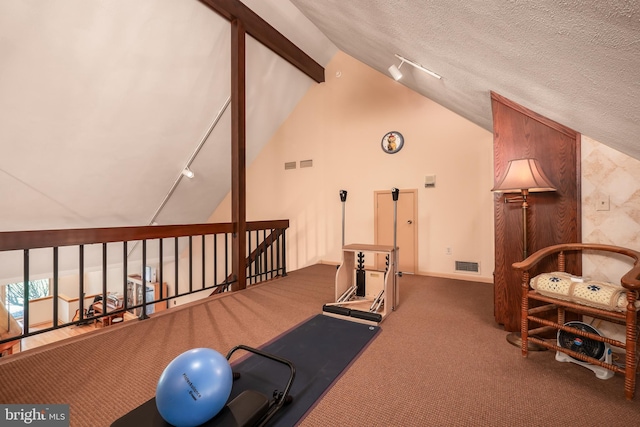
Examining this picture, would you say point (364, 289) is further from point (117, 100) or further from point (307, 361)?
point (117, 100)

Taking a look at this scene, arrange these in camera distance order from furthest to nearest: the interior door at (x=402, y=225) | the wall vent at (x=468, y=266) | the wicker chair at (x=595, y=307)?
the interior door at (x=402, y=225) < the wall vent at (x=468, y=266) < the wicker chair at (x=595, y=307)

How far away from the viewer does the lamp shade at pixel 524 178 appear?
2.04m

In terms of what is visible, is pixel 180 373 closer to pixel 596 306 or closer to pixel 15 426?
pixel 15 426

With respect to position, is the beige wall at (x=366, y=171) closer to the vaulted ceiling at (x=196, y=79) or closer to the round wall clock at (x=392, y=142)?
the round wall clock at (x=392, y=142)

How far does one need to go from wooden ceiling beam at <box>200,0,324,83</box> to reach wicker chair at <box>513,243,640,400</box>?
4.30 m

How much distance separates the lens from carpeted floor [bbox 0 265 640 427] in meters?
1.44

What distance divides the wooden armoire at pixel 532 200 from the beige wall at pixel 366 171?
3.52 feet

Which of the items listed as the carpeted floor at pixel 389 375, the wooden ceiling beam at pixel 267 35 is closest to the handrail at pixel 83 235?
the carpeted floor at pixel 389 375

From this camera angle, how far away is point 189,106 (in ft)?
14.0

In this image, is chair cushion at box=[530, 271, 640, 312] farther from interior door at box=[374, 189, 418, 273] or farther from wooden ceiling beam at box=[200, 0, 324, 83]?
wooden ceiling beam at box=[200, 0, 324, 83]

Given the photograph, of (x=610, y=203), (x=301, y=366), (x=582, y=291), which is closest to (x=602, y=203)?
(x=610, y=203)

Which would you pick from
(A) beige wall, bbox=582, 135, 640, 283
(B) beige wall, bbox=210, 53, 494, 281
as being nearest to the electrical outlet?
(A) beige wall, bbox=582, 135, 640, 283

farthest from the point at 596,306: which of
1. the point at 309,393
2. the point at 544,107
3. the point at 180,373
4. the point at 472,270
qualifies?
the point at 472,270

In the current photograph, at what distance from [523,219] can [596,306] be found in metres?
0.74
